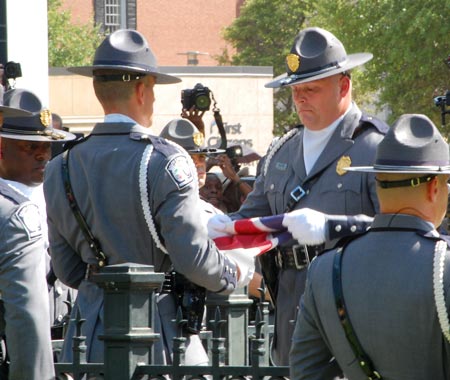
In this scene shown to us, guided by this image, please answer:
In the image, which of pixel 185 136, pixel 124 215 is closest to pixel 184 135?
pixel 185 136

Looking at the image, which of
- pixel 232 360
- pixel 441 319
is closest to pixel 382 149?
pixel 441 319

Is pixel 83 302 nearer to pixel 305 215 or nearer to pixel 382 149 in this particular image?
pixel 305 215

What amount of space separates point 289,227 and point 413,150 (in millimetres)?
1427

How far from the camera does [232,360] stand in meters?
5.88

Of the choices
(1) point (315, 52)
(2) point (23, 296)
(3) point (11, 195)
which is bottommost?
(2) point (23, 296)

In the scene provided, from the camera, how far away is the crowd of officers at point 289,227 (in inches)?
151

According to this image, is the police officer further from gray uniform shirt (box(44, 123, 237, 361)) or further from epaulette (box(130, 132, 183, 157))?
epaulette (box(130, 132, 183, 157))

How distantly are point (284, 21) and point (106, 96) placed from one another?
45.8m

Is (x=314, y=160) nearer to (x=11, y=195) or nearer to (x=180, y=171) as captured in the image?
(x=180, y=171)

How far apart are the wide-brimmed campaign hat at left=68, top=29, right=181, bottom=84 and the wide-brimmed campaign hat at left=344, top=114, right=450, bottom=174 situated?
178 centimetres

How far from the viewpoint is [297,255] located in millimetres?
5609

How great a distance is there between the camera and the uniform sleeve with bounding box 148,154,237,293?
5.19 metres

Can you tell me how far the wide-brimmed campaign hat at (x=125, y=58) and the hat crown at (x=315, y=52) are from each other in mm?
596

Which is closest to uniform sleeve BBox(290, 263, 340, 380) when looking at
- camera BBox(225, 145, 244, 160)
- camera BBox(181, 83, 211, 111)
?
camera BBox(181, 83, 211, 111)
